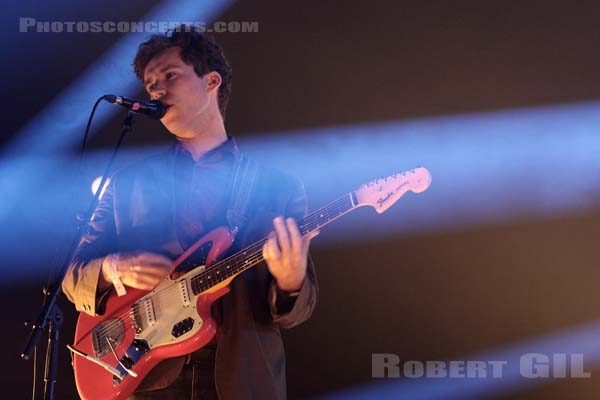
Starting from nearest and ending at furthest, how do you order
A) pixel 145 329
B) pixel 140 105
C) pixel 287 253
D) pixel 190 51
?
pixel 287 253 → pixel 140 105 → pixel 145 329 → pixel 190 51

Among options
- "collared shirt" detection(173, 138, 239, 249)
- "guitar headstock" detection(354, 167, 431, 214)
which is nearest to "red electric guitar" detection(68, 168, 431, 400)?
"guitar headstock" detection(354, 167, 431, 214)

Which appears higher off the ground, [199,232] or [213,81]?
[213,81]

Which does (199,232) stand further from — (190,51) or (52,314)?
(190,51)

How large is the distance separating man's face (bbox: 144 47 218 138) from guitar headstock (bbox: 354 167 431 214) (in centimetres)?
63

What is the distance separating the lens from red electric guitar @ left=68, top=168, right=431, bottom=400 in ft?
6.37

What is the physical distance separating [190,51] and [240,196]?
57 centimetres

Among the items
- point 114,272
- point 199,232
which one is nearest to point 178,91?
point 199,232

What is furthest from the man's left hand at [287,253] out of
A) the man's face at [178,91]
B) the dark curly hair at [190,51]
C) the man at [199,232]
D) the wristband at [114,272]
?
the dark curly hair at [190,51]

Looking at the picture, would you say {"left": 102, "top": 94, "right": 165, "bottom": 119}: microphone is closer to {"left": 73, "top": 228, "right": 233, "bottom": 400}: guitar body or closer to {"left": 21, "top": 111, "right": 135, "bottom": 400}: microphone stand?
{"left": 21, "top": 111, "right": 135, "bottom": 400}: microphone stand

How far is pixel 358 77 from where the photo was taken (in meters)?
3.30

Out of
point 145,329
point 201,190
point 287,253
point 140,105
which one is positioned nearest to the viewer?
point 287,253

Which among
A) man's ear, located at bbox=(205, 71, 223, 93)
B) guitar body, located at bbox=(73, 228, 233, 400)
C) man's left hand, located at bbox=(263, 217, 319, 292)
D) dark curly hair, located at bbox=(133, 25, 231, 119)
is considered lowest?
guitar body, located at bbox=(73, 228, 233, 400)

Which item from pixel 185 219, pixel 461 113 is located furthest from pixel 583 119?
pixel 185 219

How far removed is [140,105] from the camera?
1.94 meters
